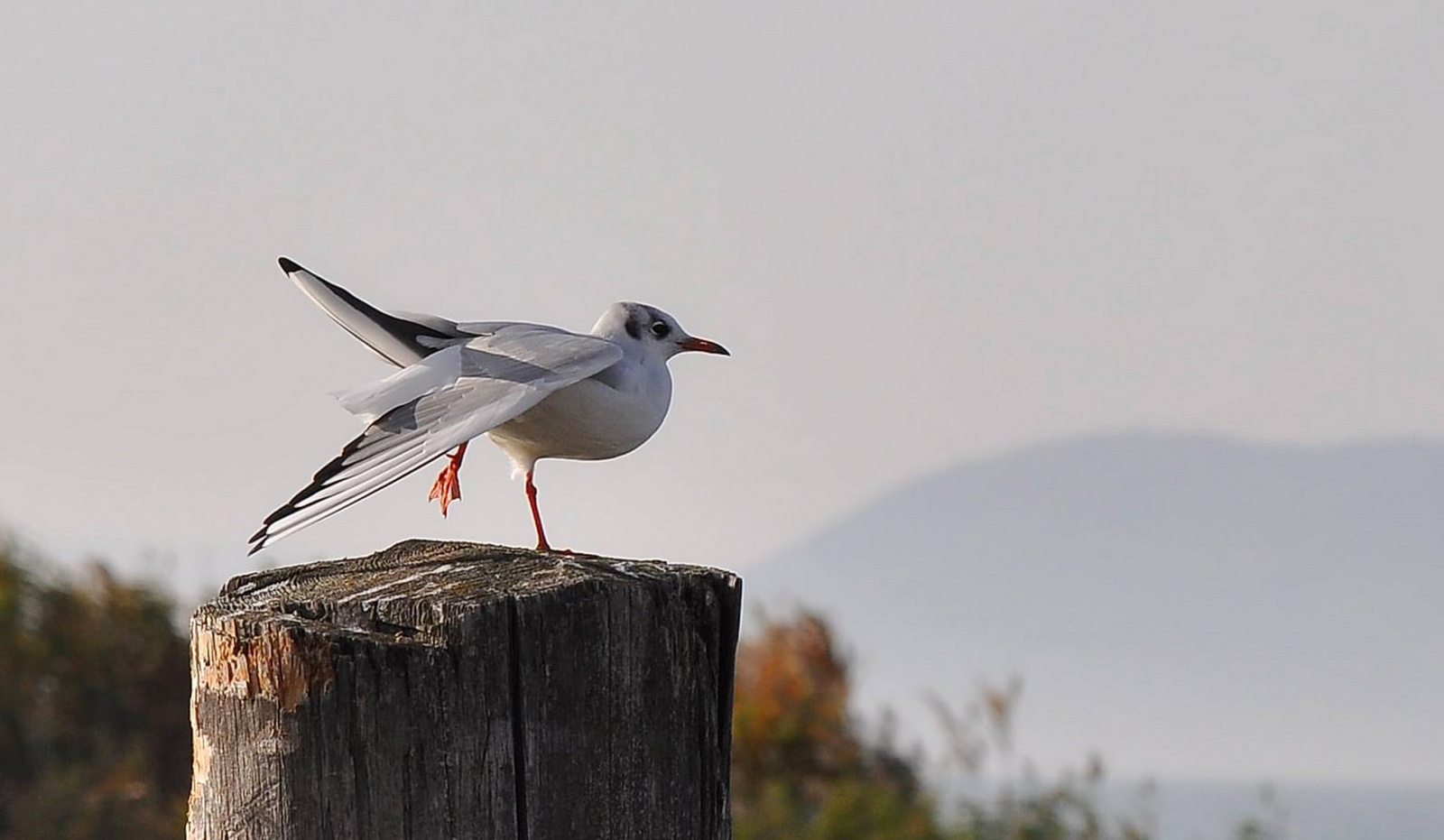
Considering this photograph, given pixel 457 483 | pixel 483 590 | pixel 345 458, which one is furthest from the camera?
pixel 457 483

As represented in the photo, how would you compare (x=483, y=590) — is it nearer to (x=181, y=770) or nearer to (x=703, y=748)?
(x=703, y=748)

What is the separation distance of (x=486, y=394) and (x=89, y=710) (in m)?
6.94

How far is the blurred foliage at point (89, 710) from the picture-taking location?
9.02 metres

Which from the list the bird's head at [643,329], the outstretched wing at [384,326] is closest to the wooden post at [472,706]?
the outstretched wing at [384,326]

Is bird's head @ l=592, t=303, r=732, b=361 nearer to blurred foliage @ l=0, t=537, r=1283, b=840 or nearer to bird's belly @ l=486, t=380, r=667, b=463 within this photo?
bird's belly @ l=486, t=380, r=667, b=463

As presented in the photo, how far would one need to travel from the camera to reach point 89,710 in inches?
376

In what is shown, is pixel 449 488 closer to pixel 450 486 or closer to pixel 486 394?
pixel 450 486

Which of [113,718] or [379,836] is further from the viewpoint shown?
[113,718]

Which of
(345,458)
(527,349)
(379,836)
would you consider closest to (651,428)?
(527,349)

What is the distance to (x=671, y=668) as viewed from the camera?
105 inches

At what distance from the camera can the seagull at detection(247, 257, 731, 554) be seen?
3.11m

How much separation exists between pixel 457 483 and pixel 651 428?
0.60m

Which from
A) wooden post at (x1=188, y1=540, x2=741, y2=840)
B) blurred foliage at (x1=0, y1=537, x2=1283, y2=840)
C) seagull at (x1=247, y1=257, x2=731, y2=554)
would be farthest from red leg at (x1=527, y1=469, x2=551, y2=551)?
blurred foliage at (x1=0, y1=537, x2=1283, y2=840)

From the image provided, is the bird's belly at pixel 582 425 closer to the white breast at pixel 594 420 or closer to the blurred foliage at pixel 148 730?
the white breast at pixel 594 420
